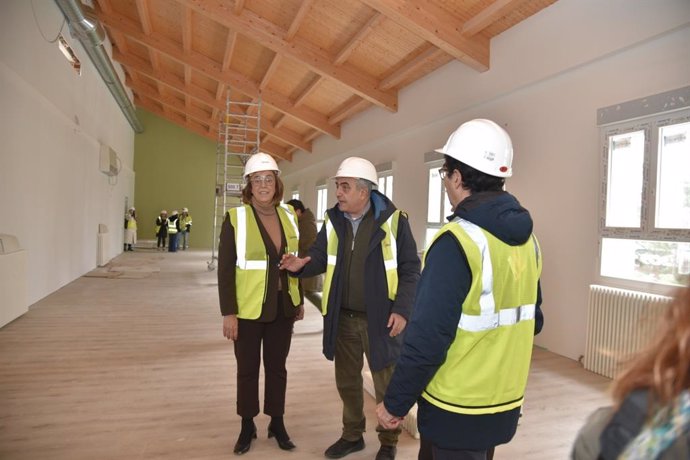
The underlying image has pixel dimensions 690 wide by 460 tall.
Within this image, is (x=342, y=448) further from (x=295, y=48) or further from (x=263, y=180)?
(x=295, y=48)

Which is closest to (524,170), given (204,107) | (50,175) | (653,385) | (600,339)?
(600,339)

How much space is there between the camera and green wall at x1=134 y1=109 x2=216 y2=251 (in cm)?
1892

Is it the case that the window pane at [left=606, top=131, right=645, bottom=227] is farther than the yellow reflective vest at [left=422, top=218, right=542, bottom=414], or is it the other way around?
the window pane at [left=606, top=131, right=645, bottom=227]

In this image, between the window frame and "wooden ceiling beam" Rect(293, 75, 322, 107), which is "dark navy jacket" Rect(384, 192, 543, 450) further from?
→ "wooden ceiling beam" Rect(293, 75, 322, 107)

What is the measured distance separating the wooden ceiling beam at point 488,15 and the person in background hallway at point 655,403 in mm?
5421

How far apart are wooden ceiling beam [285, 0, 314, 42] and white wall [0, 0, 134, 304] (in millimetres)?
3402

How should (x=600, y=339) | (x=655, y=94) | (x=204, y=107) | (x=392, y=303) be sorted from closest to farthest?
(x=392, y=303)
(x=655, y=94)
(x=600, y=339)
(x=204, y=107)

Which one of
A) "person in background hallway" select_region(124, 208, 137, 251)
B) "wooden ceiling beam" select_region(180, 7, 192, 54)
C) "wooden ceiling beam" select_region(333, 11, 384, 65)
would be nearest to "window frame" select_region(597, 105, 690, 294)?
"wooden ceiling beam" select_region(333, 11, 384, 65)

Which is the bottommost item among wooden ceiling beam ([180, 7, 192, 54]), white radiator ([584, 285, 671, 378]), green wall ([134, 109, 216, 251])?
white radiator ([584, 285, 671, 378])

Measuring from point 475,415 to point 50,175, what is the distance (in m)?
7.34

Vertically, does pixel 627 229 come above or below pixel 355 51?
below

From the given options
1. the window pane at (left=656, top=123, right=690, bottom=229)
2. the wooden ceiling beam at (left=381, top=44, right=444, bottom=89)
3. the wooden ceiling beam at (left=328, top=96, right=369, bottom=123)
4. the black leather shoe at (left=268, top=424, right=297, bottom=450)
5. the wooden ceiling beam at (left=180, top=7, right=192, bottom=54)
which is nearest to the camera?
the black leather shoe at (left=268, top=424, right=297, bottom=450)

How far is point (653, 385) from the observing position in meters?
0.53

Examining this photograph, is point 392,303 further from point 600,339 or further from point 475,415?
point 600,339
